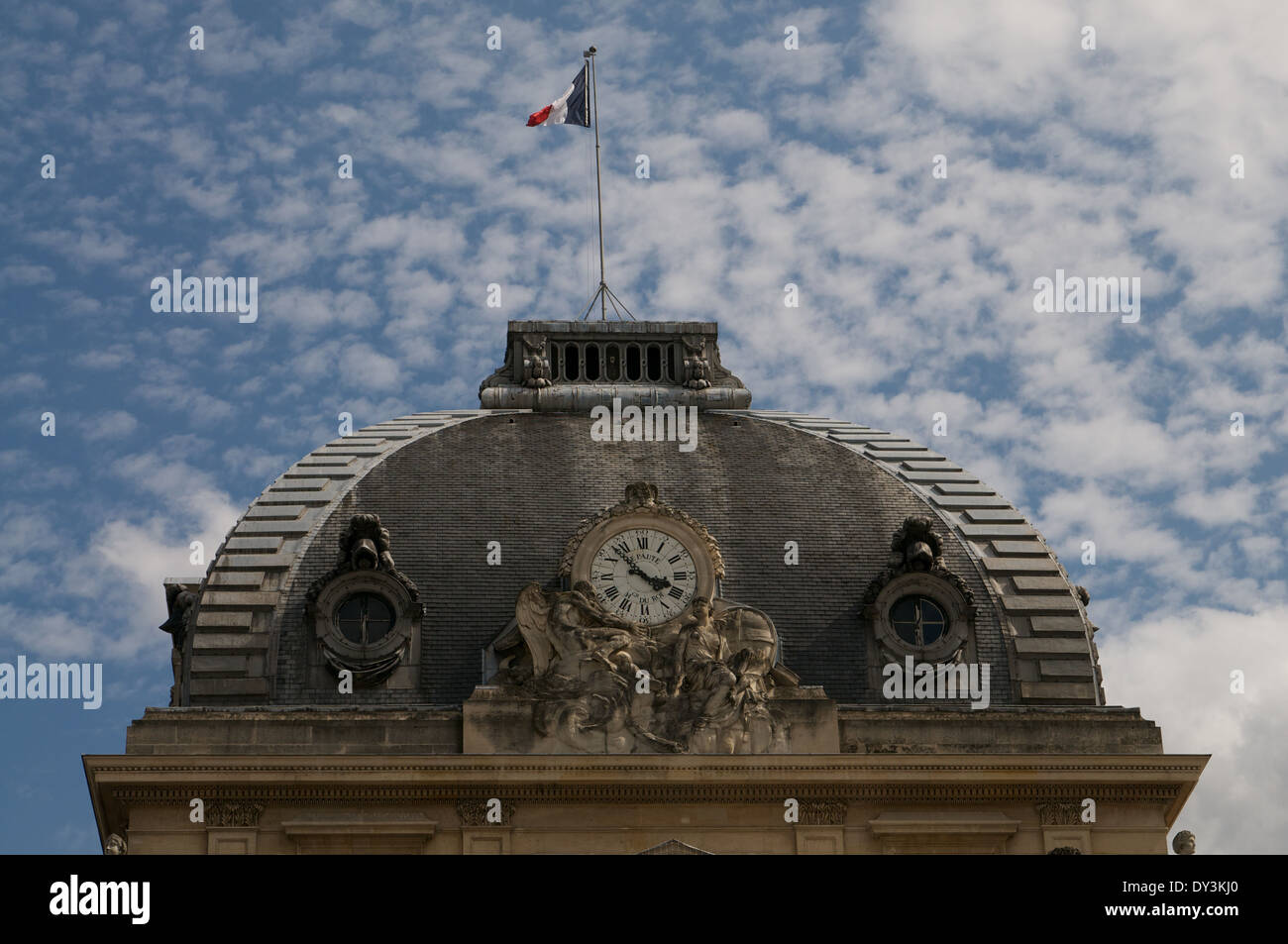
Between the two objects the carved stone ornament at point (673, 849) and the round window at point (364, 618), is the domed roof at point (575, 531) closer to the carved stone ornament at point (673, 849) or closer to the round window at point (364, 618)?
the round window at point (364, 618)

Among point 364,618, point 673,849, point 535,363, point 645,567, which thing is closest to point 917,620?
point 645,567

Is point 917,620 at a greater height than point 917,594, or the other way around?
point 917,594

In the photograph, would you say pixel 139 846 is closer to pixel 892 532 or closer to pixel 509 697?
pixel 509 697

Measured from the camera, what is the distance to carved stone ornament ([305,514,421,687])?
6356 centimetres

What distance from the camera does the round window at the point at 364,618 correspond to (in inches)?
2520

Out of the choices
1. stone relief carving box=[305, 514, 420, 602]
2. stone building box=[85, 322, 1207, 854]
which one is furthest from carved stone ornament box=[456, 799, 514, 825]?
stone relief carving box=[305, 514, 420, 602]

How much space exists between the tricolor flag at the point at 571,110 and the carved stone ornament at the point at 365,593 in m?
15.4

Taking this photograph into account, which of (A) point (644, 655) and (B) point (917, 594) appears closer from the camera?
(A) point (644, 655)

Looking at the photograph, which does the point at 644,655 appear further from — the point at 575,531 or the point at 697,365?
the point at 697,365

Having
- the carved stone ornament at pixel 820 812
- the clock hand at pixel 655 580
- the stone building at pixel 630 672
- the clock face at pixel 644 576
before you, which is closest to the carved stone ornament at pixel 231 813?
the stone building at pixel 630 672

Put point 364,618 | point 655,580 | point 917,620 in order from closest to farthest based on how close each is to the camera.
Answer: point 655,580 → point 364,618 → point 917,620

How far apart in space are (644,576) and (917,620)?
6417 mm

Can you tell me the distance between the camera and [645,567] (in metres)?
63.6

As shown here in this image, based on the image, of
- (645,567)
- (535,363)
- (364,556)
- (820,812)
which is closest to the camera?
(820,812)
